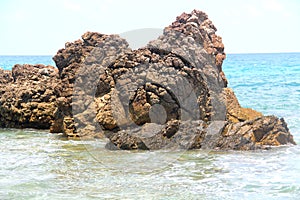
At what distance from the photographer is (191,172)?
7.55m

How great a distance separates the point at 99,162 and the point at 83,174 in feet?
2.88

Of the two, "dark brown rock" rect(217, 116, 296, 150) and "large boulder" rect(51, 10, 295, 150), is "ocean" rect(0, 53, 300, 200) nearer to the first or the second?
"dark brown rock" rect(217, 116, 296, 150)

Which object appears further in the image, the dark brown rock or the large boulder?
the large boulder

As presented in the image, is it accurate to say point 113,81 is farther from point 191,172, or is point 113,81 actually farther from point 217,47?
point 191,172

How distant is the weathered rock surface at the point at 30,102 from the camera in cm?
1234

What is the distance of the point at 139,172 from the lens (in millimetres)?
7539

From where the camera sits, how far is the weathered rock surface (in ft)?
40.5

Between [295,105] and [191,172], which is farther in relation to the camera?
[295,105]

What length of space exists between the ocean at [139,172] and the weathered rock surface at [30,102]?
6.41ft

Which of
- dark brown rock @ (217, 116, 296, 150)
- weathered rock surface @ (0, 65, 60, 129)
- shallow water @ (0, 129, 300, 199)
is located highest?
weathered rock surface @ (0, 65, 60, 129)

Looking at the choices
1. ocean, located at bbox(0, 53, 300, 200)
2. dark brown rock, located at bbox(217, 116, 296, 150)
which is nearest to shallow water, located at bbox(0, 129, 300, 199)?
ocean, located at bbox(0, 53, 300, 200)

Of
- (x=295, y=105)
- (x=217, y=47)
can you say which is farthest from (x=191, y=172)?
(x=295, y=105)

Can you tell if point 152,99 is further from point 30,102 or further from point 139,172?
point 30,102

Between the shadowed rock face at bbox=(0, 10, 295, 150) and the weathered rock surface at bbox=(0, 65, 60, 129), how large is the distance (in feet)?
0.09
